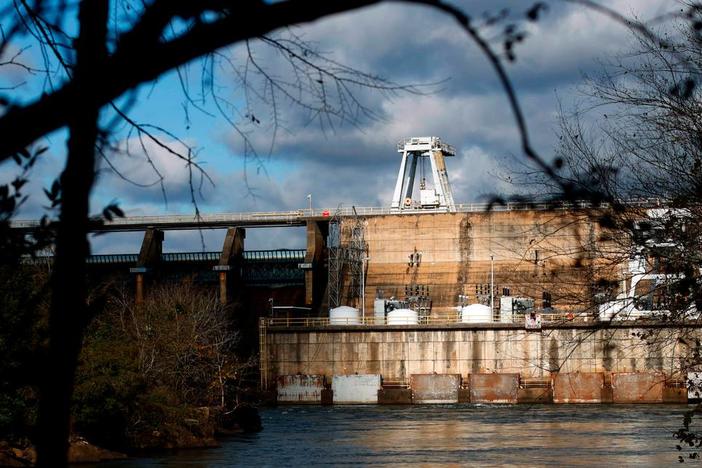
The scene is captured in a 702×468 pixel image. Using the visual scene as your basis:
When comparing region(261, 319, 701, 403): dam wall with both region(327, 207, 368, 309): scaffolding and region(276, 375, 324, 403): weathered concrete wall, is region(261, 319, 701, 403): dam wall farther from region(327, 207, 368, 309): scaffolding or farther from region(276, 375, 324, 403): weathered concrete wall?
region(327, 207, 368, 309): scaffolding

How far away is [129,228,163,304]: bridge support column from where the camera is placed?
265ft

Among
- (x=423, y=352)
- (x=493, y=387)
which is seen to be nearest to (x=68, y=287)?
(x=493, y=387)

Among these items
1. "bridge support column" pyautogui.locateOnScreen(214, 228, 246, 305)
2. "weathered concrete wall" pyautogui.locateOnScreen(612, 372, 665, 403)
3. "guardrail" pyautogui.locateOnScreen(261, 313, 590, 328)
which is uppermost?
"bridge support column" pyautogui.locateOnScreen(214, 228, 246, 305)

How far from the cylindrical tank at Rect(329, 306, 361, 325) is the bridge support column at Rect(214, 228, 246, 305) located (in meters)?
7.74

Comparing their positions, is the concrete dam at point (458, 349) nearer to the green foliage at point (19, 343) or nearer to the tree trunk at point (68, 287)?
the green foliage at point (19, 343)

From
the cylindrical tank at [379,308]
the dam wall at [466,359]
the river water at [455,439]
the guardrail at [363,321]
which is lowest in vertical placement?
the river water at [455,439]

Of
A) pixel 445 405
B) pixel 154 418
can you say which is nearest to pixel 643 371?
pixel 445 405

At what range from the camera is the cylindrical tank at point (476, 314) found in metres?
71.4

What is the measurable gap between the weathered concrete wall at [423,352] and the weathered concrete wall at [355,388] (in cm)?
129

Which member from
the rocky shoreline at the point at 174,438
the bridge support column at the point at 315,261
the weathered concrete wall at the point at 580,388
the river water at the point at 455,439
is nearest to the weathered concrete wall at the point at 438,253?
the bridge support column at the point at 315,261

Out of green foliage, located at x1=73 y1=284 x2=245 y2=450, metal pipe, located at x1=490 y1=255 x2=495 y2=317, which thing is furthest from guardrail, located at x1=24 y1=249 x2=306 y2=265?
green foliage, located at x1=73 y1=284 x2=245 y2=450

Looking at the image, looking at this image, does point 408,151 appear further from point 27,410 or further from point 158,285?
point 27,410

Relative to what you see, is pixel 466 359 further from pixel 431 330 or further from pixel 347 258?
pixel 347 258

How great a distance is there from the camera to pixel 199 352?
1690 inches
